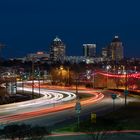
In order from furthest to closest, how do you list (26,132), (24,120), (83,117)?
(83,117)
(24,120)
(26,132)

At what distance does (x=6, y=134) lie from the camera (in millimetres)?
20328

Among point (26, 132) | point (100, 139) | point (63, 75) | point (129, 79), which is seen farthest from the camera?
point (63, 75)

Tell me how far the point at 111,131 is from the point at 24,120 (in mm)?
13335

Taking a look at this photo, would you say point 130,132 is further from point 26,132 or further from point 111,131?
point 26,132

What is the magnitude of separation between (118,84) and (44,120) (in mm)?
57150

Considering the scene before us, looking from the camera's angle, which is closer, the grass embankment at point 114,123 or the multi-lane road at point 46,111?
the grass embankment at point 114,123

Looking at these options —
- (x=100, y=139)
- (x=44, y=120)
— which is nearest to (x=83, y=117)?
(x=44, y=120)

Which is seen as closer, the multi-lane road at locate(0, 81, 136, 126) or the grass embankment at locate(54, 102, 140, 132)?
the grass embankment at locate(54, 102, 140, 132)

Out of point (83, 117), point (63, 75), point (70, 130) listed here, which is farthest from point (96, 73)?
point (70, 130)

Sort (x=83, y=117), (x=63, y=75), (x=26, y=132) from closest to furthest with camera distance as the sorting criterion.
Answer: (x=26, y=132), (x=83, y=117), (x=63, y=75)

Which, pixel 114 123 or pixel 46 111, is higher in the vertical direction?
pixel 114 123

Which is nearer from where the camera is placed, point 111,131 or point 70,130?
point 111,131

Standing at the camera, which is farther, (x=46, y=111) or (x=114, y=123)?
(x=46, y=111)

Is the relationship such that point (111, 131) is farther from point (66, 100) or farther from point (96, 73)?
point (96, 73)
